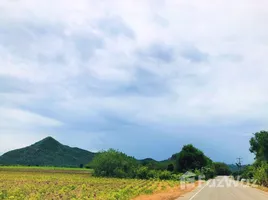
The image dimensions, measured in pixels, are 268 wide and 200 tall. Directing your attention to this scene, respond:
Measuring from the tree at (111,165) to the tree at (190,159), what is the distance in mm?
21930

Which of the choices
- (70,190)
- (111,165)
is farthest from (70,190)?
(111,165)

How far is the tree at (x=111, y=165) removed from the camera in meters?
80.4

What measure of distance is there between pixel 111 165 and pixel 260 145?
3701 centimetres

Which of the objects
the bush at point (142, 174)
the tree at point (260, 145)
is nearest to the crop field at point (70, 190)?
the bush at point (142, 174)

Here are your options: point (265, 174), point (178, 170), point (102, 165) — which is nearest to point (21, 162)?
point (178, 170)

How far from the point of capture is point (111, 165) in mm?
80688

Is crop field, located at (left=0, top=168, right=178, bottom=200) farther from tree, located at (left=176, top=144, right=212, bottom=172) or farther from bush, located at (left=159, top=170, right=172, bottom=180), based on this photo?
tree, located at (left=176, top=144, right=212, bottom=172)

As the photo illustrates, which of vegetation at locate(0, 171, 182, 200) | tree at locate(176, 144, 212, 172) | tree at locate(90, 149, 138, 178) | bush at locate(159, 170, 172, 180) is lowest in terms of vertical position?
vegetation at locate(0, 171, 182, 200)

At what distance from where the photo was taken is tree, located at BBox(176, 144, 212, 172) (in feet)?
333

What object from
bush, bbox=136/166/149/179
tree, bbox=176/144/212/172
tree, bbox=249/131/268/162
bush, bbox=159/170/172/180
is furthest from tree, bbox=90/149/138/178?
tree, bbox=249/131/268/162

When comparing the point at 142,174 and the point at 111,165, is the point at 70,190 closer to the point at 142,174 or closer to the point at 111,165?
the point at 111,165

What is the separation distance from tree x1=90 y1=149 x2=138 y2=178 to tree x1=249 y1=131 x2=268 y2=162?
29529mm

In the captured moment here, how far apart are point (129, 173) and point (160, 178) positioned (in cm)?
672

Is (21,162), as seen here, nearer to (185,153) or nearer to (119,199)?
(185,153)
